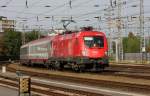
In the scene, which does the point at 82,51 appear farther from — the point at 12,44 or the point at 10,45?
the point at 12,44

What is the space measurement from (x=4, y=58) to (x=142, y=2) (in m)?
50.9

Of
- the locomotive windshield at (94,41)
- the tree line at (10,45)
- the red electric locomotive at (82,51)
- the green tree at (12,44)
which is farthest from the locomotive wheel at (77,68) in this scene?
the green tree at (12,44)

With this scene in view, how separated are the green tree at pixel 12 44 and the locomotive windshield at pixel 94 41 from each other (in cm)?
7297

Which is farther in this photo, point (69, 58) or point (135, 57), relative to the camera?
point (135, 57)

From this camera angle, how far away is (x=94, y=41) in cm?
3266

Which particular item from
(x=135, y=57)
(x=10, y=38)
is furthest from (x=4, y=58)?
(x=135, y=57)

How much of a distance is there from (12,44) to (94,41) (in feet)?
267

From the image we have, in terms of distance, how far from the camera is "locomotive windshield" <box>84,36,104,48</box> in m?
32.4

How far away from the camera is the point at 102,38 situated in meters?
32.9

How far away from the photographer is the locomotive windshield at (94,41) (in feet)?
106

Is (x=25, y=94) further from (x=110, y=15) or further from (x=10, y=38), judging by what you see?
(x=10, y=38)

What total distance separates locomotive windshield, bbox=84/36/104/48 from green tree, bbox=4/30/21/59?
7297cm

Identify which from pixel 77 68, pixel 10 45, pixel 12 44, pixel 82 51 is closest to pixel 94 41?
pixel 82 51

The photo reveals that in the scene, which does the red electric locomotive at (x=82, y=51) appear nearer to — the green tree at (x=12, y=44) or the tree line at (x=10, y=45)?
the tree line at (x=10, y=45)
